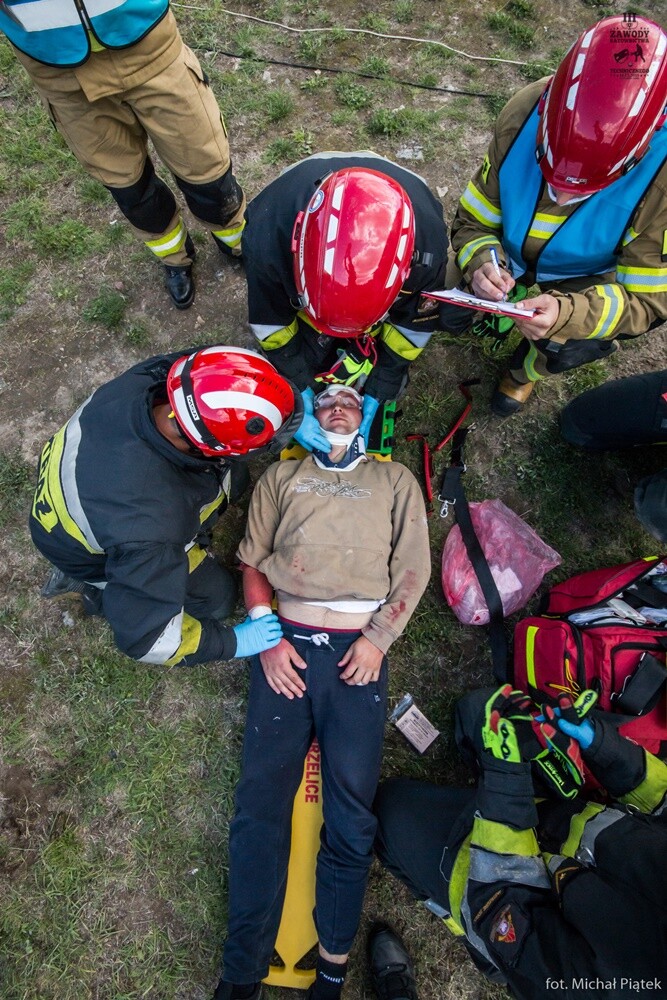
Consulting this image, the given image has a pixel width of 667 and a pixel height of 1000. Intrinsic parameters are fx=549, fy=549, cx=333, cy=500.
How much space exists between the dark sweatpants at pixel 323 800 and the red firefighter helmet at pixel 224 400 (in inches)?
60.1

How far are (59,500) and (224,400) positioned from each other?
980mm

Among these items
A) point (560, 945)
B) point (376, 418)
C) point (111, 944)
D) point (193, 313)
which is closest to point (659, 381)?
point (376, 418)

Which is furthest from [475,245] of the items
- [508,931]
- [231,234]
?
[508,931]

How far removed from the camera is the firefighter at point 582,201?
7.32 ft

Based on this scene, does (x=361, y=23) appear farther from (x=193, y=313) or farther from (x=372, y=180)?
(x=372, y=180)

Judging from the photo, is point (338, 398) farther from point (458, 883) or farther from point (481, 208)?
point (458, 883)

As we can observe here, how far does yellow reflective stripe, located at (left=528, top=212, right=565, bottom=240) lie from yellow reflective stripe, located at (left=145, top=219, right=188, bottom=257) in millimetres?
2487

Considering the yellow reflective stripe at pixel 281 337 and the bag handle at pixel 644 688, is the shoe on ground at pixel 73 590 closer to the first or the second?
the yellow reflective stripe at pixel 281 337

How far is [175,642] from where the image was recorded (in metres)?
2.88

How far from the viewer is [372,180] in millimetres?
2535

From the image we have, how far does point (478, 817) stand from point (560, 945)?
2.16 feet

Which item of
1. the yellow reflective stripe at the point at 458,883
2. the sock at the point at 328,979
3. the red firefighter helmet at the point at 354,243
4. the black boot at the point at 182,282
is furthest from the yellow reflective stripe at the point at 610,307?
the sock at the point at 328,979

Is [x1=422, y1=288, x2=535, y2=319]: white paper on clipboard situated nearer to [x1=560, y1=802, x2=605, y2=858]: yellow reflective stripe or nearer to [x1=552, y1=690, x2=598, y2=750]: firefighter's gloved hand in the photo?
[x1=552, y1=690, x2=598, y2=750]: firefighter's gloved hand

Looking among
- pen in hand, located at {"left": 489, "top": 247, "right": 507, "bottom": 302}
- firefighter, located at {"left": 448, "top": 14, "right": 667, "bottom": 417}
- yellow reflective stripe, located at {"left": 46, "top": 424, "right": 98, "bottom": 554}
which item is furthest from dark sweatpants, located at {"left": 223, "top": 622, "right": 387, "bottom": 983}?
firefighter, located at {"left": 448, "top": 14, "right": 667, "bottom": 417}
